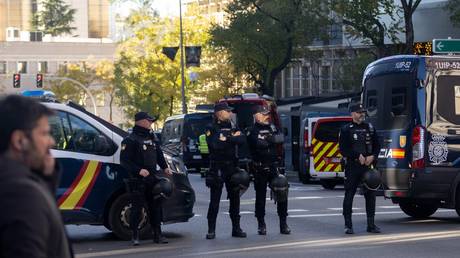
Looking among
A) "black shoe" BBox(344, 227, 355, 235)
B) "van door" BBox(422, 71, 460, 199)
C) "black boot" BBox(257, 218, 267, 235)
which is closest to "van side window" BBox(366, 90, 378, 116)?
"van door" BBox(422, 71, 460, 199)

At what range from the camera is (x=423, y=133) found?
15.3m

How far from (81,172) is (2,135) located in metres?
9.11

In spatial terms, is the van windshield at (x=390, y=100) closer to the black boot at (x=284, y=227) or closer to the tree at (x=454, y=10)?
the black boot at (x=284, y=227)

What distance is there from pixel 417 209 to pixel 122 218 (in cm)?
539

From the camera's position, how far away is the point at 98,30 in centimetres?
14950

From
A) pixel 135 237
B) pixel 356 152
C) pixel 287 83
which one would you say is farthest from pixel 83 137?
pixel 287 83

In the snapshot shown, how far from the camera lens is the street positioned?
12.2 meters

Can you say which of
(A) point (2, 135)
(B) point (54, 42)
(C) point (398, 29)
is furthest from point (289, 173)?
(B) point (54, 42)

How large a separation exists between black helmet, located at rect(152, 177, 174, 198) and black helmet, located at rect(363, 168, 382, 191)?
2.77 metres

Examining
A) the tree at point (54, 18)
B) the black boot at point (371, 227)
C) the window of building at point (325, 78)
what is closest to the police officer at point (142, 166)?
the black boot at point (371, 227)

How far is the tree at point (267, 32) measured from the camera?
4256 centimetres

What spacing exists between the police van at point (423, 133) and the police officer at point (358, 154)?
133 cm

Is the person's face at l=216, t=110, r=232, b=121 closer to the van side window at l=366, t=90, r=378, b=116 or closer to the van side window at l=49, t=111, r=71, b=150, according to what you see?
the van side window at l=49, t=111, r=71, b=150

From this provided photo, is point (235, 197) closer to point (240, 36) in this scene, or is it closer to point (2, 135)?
point (2, 135)
